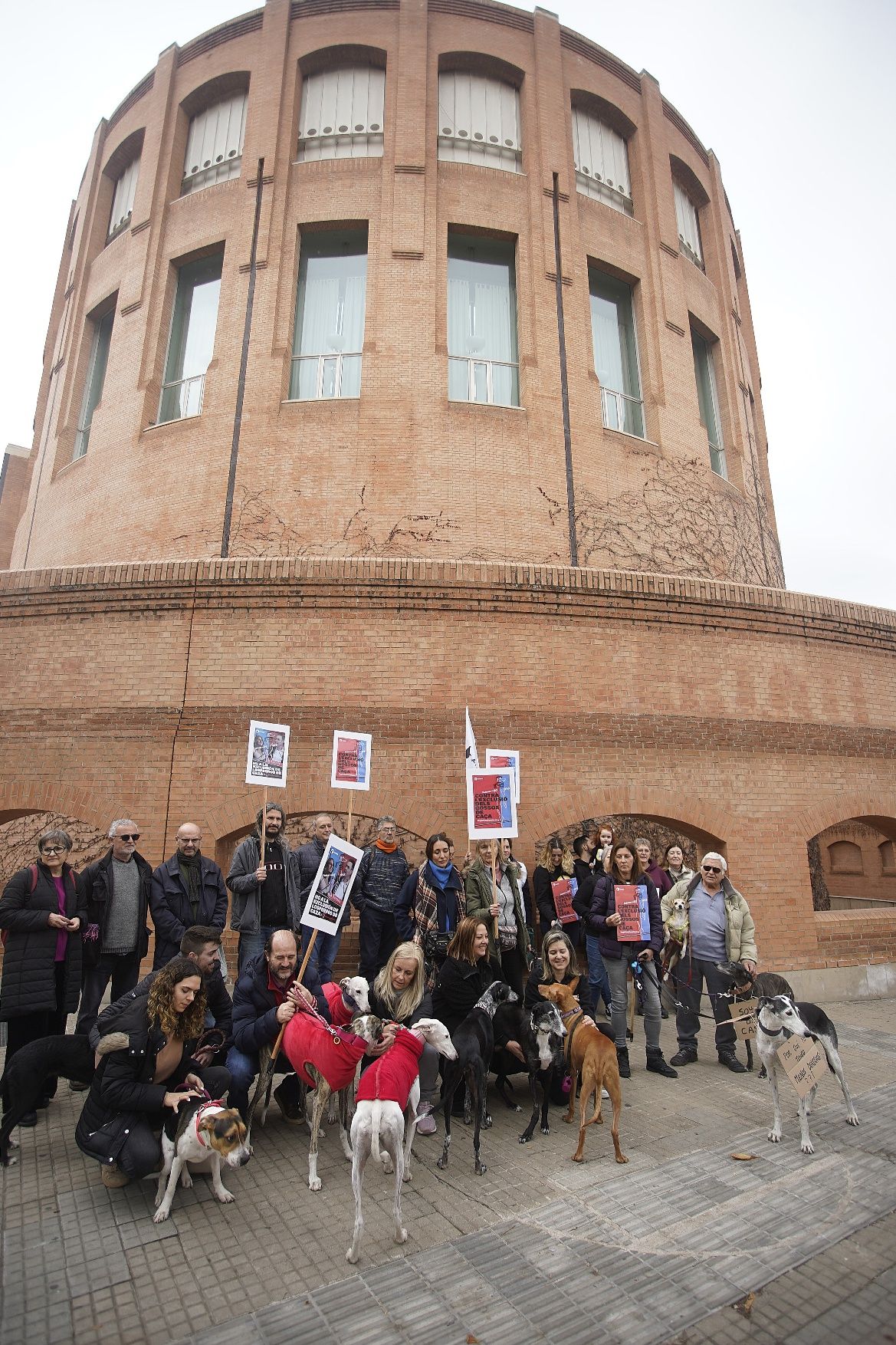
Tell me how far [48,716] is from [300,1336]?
8033mm

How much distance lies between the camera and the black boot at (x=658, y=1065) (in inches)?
245

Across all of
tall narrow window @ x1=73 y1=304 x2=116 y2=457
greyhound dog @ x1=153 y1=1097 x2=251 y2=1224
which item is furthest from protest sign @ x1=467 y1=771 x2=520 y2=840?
tall narrow window @ x1=73 y1=304 x2=116 y2=457

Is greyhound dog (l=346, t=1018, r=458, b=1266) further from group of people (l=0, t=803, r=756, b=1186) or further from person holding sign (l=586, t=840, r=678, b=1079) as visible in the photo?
person holding sign (l=586, t=840, r=678, b=1079)

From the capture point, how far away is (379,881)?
6.81 meters

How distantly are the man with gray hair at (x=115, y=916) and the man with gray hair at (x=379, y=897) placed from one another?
1847mm

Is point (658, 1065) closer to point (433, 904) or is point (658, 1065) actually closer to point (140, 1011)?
point (433, 904)

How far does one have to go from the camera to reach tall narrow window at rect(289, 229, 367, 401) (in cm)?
1449

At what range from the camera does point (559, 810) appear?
9.04 meters

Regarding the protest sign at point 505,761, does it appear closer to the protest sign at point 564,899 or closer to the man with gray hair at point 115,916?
the protest sign at point 564,899

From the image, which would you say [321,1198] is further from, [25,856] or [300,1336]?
[25,856]

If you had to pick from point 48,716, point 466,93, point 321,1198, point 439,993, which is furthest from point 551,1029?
point 466,93

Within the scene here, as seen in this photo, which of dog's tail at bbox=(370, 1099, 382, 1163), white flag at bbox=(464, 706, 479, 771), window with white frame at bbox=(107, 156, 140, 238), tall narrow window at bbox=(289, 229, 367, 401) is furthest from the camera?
window with white frame at bbox=(107, 156, 140, 238)

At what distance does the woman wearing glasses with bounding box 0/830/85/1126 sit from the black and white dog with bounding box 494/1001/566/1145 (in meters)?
3.17

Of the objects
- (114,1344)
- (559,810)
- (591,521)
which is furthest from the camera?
(591,521)
